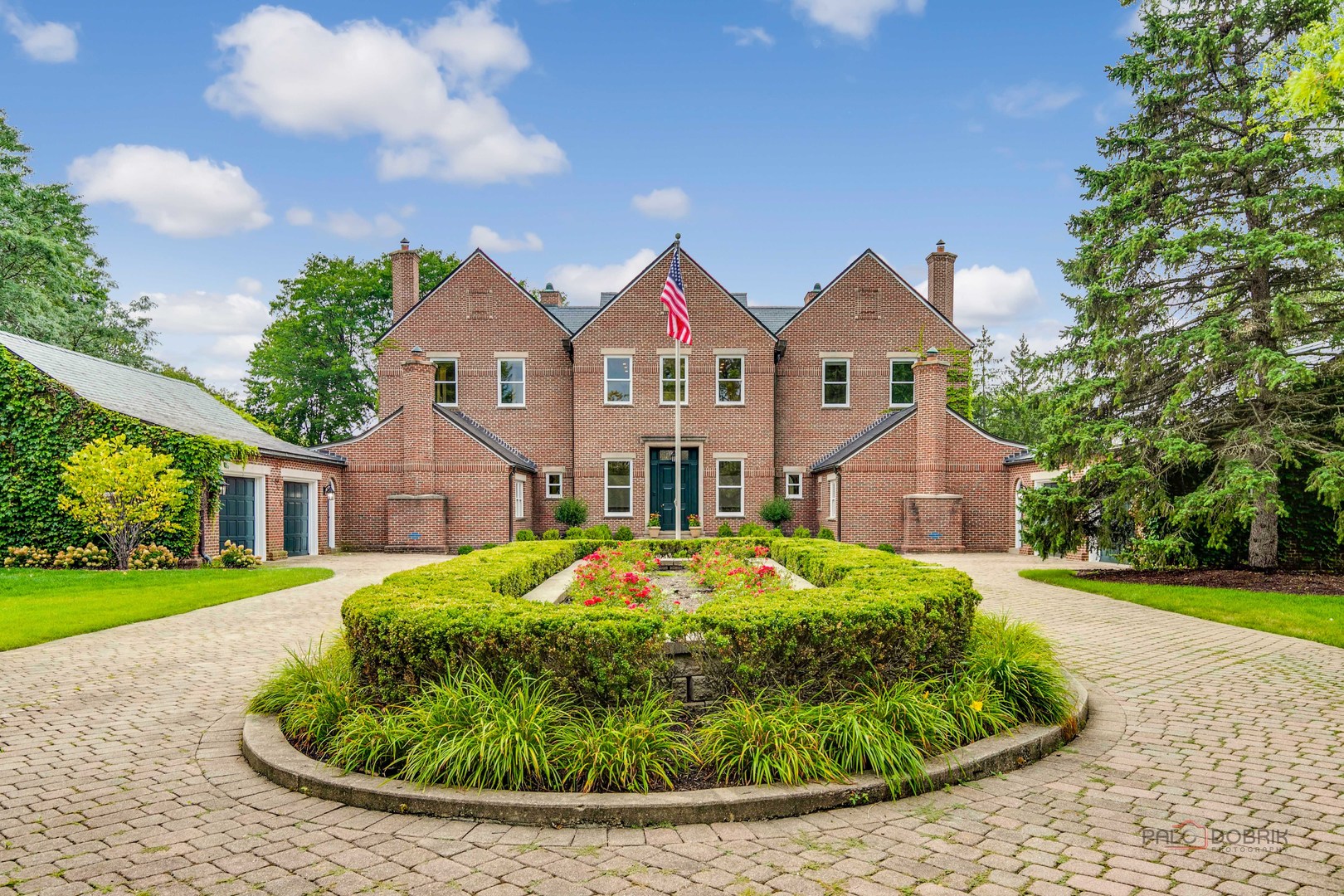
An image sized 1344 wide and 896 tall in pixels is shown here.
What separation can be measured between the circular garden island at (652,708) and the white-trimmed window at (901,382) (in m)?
20.6

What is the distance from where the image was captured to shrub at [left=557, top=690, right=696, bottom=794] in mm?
4066

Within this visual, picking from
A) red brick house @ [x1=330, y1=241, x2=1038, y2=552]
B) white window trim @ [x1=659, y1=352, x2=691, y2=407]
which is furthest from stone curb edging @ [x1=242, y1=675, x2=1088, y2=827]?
white window trim @ [x1=659, y1=352, x2=691, y2=407]

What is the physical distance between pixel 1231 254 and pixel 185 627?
59.4 feet

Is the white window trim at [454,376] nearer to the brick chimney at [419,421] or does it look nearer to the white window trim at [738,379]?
the brick chimney at [419,421]

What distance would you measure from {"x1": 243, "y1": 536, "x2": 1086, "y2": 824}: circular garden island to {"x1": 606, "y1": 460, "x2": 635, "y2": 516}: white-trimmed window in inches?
730

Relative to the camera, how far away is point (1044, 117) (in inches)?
568

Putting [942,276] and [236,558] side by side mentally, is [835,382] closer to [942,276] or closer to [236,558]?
[942,276]

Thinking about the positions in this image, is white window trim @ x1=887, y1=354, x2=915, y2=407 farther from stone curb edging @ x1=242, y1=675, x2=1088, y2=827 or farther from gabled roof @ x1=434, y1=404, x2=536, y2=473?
stone curb edging @ x1=242, y1=675, x2=1088, y2=827

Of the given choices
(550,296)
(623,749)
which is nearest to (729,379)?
(550,296)

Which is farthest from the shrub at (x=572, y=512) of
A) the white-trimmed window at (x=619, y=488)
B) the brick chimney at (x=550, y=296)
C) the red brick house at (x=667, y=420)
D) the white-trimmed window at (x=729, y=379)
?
the brick chimney at (x=550, y=296)

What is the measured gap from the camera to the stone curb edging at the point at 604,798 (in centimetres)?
381

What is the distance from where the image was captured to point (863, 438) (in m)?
24.8

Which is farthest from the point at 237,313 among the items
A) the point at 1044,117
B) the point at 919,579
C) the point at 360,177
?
the point at 919,579

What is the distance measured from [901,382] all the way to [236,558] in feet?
67.0
